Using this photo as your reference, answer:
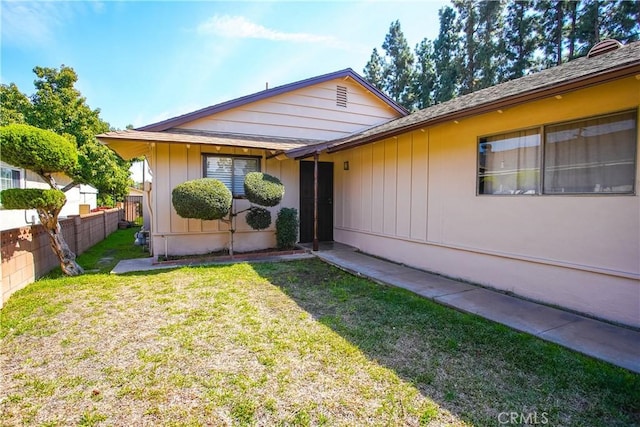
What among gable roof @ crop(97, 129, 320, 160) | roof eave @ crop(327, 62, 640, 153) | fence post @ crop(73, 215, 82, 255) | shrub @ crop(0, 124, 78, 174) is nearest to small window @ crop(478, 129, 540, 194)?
roof eave @ crop(327, 62, 640, 153)

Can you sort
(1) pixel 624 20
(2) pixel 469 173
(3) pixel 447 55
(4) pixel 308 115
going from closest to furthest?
(2) pixel 469 173 < (4) pixel 308 115 < (1) pixel 624 20 < (3) pixel 447 55

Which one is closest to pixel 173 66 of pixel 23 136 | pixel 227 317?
pixel 23 136

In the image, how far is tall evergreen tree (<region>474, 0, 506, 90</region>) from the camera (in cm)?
1920

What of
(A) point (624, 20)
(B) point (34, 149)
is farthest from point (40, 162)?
(A) point (624, 20)

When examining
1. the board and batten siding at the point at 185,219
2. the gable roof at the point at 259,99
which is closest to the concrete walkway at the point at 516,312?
the board and batten siding at the point at 185,219

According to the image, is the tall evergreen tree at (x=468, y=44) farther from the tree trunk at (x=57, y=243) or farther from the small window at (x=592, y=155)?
the tree trunk at (x=57, y=243)

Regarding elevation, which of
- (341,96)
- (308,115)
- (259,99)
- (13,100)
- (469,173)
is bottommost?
(469,173)

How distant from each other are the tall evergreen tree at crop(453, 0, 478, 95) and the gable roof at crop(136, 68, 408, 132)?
1251 centimetres

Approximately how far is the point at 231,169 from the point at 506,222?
6.45m

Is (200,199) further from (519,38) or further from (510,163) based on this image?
(519,38)

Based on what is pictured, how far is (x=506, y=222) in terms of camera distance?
16.3 feet

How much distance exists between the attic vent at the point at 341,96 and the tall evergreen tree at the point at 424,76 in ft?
46.2

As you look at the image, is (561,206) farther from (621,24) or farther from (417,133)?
(621,24)

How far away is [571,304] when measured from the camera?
420 cm
